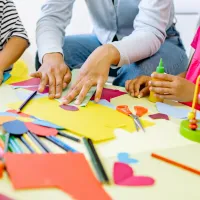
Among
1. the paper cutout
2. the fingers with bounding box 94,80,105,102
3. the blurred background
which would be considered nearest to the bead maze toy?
the paper cutout

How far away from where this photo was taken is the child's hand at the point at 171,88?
32.9 inches

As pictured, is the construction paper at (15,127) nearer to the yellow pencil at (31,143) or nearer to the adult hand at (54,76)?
the yellow pencil at (31,143)

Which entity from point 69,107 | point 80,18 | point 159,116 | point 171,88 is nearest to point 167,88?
point 171,88

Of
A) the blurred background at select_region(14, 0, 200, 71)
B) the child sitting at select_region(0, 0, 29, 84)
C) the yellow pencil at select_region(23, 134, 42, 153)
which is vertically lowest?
the blurred background at select_region(14, 0, 200, 71)

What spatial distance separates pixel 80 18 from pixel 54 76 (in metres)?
1.34

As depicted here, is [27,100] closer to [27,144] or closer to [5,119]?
[5,119]

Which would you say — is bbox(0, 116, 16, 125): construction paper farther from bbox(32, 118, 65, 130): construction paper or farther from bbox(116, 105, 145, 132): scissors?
bbox(116, 105, 145, 132): scissors

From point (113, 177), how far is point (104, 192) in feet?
0.15

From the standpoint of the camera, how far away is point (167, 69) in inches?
45.6

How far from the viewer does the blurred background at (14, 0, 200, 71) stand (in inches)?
66.0

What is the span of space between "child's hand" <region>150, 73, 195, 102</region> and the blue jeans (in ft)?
0.80

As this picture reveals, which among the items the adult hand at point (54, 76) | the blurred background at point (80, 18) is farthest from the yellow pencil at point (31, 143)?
the blurred background at point (80, 18)

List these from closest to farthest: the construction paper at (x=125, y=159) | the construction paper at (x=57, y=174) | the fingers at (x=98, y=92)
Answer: the construction paper at (x=57, y=174)
the construction paper at (x=125, y=159)
the fingers at (x=98, y=92)

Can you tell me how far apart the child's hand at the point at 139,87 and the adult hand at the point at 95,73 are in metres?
0.07
